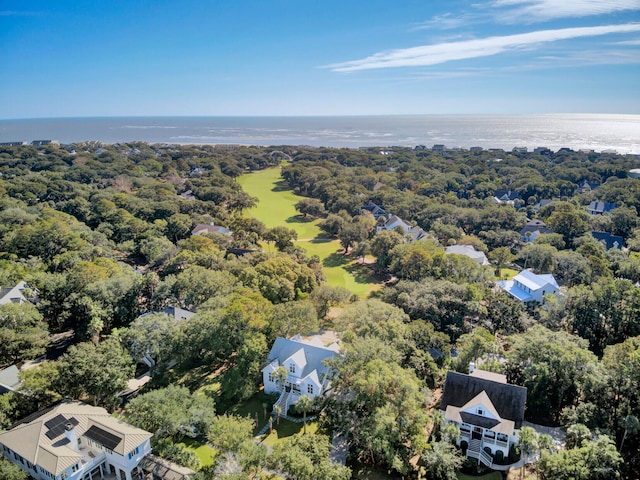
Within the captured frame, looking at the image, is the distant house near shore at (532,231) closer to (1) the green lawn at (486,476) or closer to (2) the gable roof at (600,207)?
(2) the gable roof at (600,207)

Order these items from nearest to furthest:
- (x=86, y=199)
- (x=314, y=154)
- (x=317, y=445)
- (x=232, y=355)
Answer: (x=317, y=445) → (x=232, y=355) → (x=86, y=199) → (x=314, y=154)

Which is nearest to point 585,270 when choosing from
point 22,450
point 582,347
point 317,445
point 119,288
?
point 582,347

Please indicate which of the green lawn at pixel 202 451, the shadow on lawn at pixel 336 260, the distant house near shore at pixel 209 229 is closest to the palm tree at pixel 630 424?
the green lawn at pixel 202 451

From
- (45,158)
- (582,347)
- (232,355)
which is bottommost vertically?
(232,355)

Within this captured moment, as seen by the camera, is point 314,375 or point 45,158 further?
point 45,158

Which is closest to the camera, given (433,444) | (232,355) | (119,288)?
(433,444)

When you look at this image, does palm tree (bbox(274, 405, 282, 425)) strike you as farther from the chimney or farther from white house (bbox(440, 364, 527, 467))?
the chimney

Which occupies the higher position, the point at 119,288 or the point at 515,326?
the point at 119,288

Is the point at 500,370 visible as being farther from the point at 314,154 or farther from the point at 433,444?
the point at 314,154
